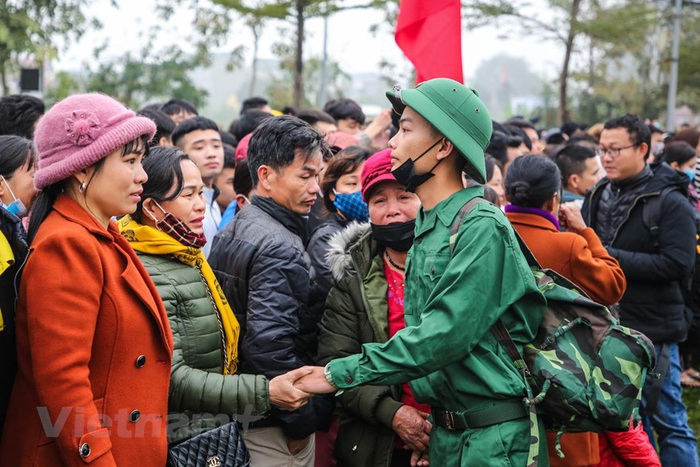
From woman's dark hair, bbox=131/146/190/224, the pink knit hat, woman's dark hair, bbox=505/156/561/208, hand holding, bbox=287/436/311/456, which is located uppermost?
the pink knit hat

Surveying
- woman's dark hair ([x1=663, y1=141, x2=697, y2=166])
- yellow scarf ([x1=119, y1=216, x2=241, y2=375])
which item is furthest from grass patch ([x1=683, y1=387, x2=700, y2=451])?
yellow scarf ([x1=119, y1=216, x2=241, y2=375])

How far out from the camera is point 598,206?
5598mm

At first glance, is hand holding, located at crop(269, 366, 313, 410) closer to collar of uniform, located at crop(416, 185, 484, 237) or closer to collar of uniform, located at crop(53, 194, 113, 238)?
collar of uniform, located at crop(416, 185, 484, 237)

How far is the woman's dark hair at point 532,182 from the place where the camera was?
3943 millimetres

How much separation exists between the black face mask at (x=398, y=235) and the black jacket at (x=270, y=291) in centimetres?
37

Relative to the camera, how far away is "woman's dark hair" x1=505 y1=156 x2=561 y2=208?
394 centimetres

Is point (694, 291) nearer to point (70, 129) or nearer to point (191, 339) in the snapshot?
point (191, 339)

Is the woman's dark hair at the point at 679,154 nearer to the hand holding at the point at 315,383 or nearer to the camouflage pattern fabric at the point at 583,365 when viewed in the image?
the camouflage pattern fabric at the point at 583,365

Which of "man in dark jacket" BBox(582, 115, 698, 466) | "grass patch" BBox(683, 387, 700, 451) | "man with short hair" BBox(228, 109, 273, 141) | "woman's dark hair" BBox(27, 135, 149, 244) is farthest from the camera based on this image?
"man with short hair" BBox(228, 109, 273, 141)

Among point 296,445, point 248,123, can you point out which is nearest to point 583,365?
point 296,445

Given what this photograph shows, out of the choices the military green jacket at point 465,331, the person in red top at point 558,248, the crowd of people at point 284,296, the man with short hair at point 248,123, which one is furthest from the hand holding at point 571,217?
the man with short hair at point 248,123

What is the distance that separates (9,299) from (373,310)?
1531 millimetres

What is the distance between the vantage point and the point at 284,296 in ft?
10.8

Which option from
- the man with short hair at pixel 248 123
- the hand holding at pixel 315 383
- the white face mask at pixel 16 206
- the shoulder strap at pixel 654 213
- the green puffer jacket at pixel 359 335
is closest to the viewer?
the hand holding at pixel 315 383
